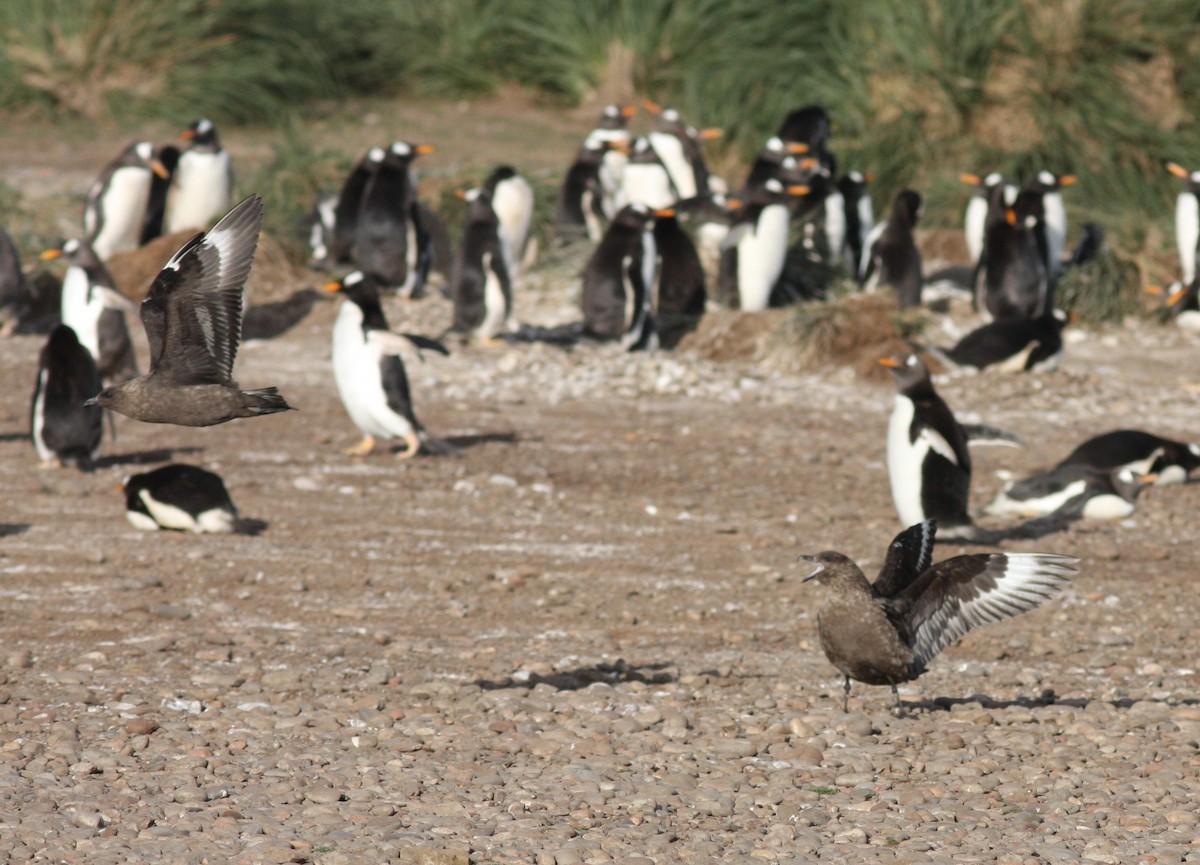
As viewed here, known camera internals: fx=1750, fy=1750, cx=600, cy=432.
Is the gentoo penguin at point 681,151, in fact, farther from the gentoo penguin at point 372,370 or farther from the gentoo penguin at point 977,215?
the gentoo penguin at point 372,370

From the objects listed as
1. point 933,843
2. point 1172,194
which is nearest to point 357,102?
point 1172,194

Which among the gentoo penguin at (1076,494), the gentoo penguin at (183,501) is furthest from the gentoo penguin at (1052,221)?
the gentoo penguin at (183,501)

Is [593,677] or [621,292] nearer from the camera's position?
[593,677]

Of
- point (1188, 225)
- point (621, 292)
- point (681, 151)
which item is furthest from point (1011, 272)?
point (681, 151)

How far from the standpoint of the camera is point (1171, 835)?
163 inches

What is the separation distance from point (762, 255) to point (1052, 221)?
2418mm

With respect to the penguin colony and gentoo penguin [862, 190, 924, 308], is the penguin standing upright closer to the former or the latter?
the penguin colony

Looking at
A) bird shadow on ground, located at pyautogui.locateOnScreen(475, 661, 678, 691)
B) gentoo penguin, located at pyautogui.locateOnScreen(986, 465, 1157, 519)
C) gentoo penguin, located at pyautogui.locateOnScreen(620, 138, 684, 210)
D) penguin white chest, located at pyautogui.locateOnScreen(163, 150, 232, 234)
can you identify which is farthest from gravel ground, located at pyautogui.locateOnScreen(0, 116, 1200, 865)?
gentoo penguin, located at pyautogui.locateOnScreen(620, 138, 684, 210)

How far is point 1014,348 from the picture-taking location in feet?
33.7

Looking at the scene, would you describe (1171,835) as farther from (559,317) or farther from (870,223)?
(870,223)

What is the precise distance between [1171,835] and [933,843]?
1.87ft

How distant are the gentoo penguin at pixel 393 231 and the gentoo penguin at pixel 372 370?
9.98 ft

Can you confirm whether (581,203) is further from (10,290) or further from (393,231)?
(10,290)

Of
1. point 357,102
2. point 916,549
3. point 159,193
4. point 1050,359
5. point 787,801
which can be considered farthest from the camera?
point 357,102
